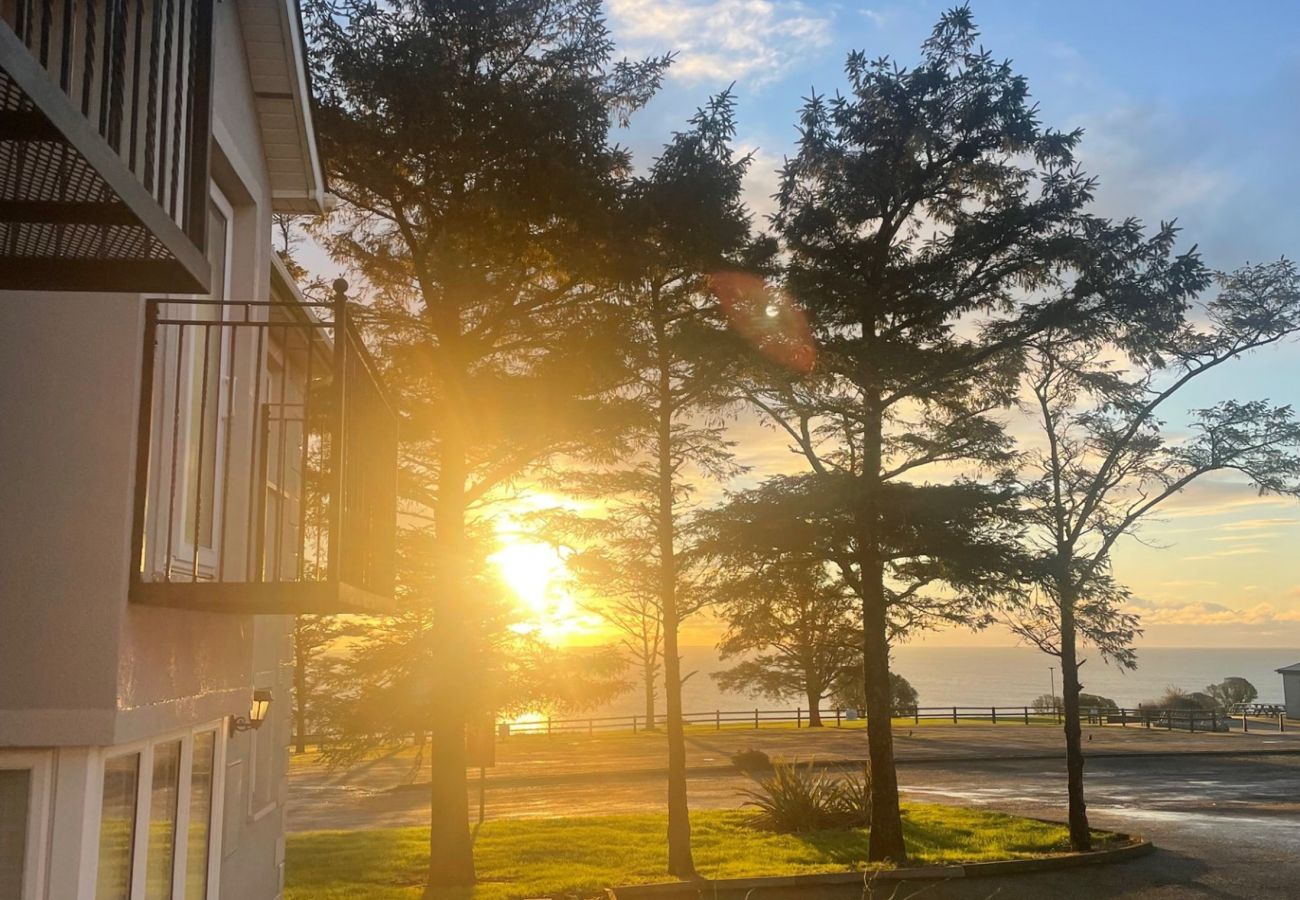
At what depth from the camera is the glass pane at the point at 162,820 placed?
5.70 metres

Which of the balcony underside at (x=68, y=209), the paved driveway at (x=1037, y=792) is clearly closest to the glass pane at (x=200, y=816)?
the balcony underside at (x=68, y=209)

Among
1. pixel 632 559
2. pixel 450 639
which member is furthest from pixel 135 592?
pixel 632 559

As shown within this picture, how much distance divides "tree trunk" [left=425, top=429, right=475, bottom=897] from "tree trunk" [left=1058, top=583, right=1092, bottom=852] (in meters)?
8.96

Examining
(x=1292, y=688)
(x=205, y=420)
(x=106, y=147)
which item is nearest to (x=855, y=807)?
(x=205, y=420)

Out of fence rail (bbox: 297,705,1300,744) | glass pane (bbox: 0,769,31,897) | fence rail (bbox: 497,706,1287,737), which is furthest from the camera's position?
fence rail (bbox: 497,706,1287,737)

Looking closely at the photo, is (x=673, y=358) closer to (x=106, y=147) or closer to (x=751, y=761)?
(x=106, y=147)

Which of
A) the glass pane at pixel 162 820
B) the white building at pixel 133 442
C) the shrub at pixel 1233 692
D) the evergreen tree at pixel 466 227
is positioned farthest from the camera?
the shrub at pixel 1233 692

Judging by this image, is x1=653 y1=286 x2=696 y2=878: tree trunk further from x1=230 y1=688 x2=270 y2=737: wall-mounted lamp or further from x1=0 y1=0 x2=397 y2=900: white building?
x1=0 y1=0 x2=397 y2=900: white building

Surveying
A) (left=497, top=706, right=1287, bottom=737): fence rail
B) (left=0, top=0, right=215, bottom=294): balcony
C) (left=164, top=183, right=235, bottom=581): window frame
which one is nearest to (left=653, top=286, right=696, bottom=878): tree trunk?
(left=164, top=183, right=235, bottom=581): window frame

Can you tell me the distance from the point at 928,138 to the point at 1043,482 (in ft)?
18.6

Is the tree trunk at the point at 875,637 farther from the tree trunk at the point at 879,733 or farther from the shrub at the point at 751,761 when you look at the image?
the shrub at the point at 751,761

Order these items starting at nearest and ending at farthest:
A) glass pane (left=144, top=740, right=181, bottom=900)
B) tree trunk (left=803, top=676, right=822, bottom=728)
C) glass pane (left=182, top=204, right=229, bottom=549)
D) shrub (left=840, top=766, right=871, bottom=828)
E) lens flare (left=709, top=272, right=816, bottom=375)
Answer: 1. glass pane (left=144, top=740, right=181, bottom=900)
2. glass pane (left=182, top=204, right=229, bottom=549)
3. lens flare (left=709, top=272, right=816, bottom=375)
4. shrub (left=840, top=766, right=871, bottom=828)
5. tree trunk (left=803, top=676, right=822, bottom=728)

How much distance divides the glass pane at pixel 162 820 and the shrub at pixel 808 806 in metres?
16.7

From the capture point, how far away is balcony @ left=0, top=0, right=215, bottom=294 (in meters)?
2.70
